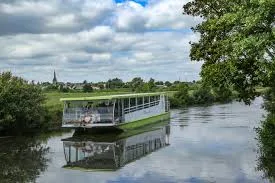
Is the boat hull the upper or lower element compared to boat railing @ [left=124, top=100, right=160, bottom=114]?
lower

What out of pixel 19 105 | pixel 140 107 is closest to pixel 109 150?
pixel 19 105

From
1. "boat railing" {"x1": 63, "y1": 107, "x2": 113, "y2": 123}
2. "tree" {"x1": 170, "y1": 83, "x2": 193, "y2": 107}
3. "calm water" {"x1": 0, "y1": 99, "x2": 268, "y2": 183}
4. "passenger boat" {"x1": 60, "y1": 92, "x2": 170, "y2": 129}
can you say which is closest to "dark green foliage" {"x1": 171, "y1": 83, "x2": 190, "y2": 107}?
"tree" {"x1": 170, "y1": 83, "x2": 193, "y2": 107}

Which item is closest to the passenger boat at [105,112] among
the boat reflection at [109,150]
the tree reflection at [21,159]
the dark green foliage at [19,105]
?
the boat reflection at [109,150]

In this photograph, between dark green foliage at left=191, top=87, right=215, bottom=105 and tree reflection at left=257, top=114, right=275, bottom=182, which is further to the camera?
dark green foliage at left=191, top=87, right=215, bottom=105

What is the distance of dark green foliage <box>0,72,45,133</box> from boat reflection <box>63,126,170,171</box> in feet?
17.0

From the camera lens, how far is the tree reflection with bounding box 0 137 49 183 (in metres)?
23.9

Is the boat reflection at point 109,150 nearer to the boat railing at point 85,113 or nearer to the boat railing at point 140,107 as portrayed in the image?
the boat railing at point 85,113

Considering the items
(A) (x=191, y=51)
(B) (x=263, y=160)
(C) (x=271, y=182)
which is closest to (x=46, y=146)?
(A) (x=191, y=51)

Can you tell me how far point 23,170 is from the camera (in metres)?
25.7

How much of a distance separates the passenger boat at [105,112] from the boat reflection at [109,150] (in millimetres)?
2277

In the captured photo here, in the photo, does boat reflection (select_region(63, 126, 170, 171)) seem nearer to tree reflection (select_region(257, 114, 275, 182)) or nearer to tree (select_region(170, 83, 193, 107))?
tree reflection (select_region(257, 114, 275, 182))

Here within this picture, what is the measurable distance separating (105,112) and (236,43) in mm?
22732

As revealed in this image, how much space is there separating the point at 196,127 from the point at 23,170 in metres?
24.1

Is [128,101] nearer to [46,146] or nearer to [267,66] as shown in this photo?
[46,146]
